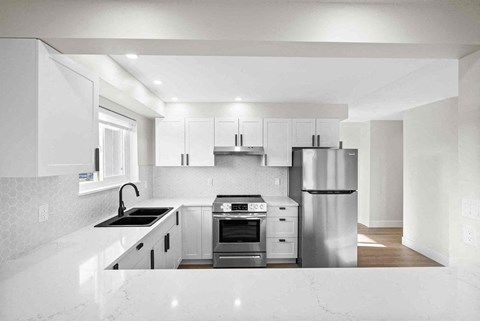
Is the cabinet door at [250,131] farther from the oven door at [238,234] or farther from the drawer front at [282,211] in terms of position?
the oven door at [238,234]

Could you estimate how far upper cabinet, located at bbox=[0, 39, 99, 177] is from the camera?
51.8 inches

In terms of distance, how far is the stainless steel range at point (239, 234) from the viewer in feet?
11.7

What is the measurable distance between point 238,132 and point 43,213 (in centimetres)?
266

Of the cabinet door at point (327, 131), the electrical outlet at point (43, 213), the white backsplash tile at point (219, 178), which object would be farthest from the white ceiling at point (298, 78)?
the electrical outlet at point (43, 213)

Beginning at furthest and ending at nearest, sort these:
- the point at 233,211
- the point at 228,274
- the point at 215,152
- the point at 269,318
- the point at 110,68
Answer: the point at 215,152 < the point at 233,211 < the point at 110,68 < the point at 228,274 < the point at 269,318

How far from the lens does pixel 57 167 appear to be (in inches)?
56.9

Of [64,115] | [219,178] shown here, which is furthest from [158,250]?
[219,178]

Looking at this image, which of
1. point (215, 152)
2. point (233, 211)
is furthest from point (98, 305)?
point (215, 152)

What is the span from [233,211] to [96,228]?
1.73 m

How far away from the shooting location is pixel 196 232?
3.69m

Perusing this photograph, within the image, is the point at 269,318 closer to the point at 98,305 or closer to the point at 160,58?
the point at 98,305

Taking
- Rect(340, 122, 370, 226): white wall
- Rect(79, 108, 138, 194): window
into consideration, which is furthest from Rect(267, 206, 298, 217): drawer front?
Rect(340, 122, 370, 226): white wall

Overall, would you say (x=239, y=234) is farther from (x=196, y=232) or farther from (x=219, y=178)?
(x=219, y=178)

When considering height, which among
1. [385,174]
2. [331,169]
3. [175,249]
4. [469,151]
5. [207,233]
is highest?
[469,151]
